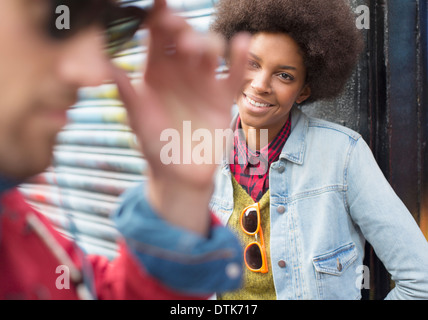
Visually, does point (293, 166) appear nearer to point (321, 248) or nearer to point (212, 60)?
point (321, 248)

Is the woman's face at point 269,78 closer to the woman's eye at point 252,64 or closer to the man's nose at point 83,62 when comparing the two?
the woman's eye at point 252,64

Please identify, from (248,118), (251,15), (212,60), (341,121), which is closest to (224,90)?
(212,60)

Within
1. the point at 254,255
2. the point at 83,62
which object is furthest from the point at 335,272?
the point at 83,62

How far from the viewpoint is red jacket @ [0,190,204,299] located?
0.60m

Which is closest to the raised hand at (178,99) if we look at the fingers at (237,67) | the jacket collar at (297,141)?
the fingers at (237,67)

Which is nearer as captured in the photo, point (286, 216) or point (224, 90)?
point (224, 90)

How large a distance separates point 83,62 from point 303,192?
3.05 ft

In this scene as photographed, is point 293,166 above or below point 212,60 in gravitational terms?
below

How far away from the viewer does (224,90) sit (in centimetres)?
→ 52

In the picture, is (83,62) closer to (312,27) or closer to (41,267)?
(41,267)

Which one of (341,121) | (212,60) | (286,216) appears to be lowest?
(286,216)

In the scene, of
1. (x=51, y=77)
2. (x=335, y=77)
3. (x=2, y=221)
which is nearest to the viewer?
(x=51, y=77)

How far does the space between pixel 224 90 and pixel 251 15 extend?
82cm

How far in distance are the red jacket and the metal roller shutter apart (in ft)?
1.98
